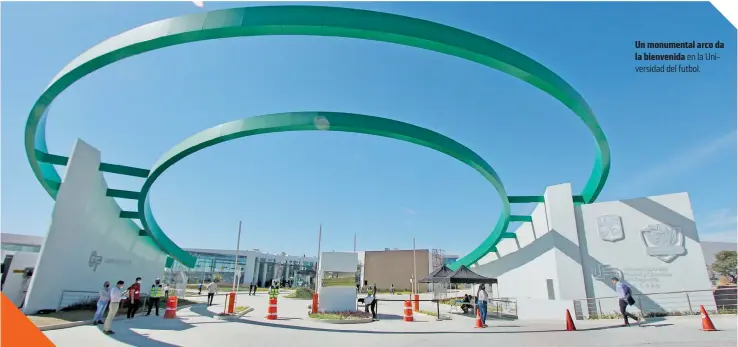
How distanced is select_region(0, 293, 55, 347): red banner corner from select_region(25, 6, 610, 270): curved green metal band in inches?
242

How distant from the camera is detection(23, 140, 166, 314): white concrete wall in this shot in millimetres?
12727

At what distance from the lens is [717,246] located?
4584 cm

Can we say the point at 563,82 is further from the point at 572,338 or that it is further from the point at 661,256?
the point at 661,256

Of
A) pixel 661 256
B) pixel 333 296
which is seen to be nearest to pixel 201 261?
pixel 333 296

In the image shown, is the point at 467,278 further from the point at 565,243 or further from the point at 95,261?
the point at 95,261

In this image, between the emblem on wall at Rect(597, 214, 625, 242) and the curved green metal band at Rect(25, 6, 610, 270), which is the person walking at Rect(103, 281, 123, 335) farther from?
the emblem on wall at Rect(597, 214, 625, 242)

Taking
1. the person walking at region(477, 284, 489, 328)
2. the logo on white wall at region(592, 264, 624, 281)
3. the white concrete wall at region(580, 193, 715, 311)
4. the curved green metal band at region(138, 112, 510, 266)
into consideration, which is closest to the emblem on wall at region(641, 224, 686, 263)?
the white concrete wall at region(580, 193, 715, 311)

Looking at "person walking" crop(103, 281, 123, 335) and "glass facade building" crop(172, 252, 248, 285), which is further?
"glass facade building" crop(172, 252, 248, 285)

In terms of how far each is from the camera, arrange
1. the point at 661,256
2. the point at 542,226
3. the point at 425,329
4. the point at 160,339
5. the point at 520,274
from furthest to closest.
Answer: the point at 520,274, the point at 542,226, the point at 661,256, the point at 425,329, the point at 160,339

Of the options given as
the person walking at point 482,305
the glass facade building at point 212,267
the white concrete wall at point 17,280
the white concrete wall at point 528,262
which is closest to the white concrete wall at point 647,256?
the white concrete wall at point 528,262

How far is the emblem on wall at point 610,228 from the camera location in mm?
15352

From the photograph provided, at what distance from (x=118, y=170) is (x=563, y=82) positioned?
1838 cm

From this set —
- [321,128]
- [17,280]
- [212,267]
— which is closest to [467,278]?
[321,128]

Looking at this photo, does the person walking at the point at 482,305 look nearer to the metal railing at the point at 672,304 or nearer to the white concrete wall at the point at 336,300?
the metal railing at the point at 672,304
